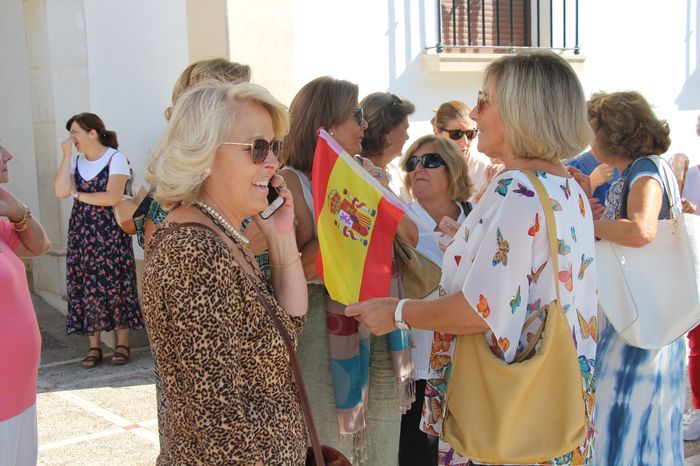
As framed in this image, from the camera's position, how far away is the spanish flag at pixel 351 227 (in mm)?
3170

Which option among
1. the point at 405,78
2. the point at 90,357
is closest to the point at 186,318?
the point at 90,357

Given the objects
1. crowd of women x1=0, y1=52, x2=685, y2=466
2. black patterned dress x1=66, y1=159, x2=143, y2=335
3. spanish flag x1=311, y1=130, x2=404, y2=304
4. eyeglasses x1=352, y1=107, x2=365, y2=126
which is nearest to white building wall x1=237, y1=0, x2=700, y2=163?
black patterned dress x1=66, y1=159, x2=143, y2=335

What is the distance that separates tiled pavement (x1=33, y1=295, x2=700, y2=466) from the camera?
483cm

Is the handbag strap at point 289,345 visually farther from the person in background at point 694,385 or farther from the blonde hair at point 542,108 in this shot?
the person in background at point 694,385

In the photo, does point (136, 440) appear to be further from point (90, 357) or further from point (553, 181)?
point (553, 181)

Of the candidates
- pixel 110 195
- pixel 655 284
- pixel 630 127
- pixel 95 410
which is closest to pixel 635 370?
pixel 655 284

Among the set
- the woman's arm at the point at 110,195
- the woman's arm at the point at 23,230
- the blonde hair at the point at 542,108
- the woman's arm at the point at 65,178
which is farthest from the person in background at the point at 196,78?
the woman's arm at the point at 65,178

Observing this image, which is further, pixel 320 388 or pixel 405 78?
pixel 405 78

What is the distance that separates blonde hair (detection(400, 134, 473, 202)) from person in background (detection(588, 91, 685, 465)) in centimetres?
69

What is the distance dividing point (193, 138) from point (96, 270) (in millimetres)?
4963

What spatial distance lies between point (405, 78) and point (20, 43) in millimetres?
4389

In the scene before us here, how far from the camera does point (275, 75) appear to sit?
6492mm

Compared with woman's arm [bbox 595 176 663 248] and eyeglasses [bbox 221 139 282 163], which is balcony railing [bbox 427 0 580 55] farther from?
eyeglasses [bbox 221 139 282 163]

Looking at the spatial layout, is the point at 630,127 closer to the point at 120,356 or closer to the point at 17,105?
the point at 120,356
